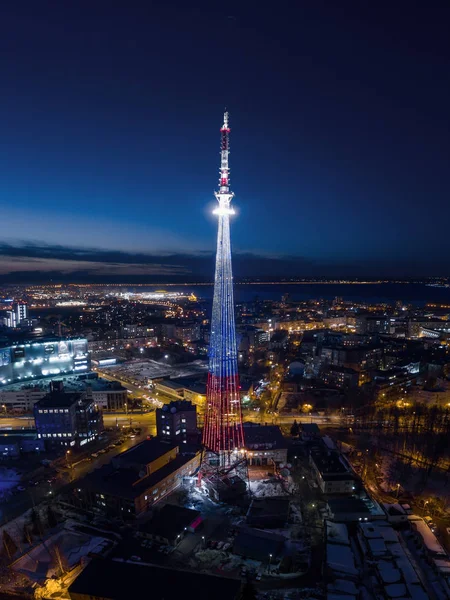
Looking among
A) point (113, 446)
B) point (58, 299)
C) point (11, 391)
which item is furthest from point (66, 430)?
point (58, 299)

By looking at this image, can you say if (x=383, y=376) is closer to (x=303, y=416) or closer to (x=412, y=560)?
(x=303, y=416)

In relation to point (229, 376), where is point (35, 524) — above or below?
below

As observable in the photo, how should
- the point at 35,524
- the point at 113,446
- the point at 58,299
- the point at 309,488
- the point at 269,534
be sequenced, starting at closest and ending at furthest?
the point at 269,534 → the point at 35,524 → the point at 309,488 → the point at 113,446 → the point at 58,299

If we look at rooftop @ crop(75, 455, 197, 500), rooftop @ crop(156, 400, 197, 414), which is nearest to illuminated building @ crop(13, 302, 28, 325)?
rooftop @ crop(156, 400, 197, 414)

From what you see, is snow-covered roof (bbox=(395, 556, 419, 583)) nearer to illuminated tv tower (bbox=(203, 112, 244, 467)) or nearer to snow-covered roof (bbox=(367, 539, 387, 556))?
snow-covered roof (bbox=(367, 539, 387, 556))

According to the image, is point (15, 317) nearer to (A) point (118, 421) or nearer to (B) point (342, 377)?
(A) point (118, 421)

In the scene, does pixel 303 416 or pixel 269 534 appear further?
pixel 303 416
